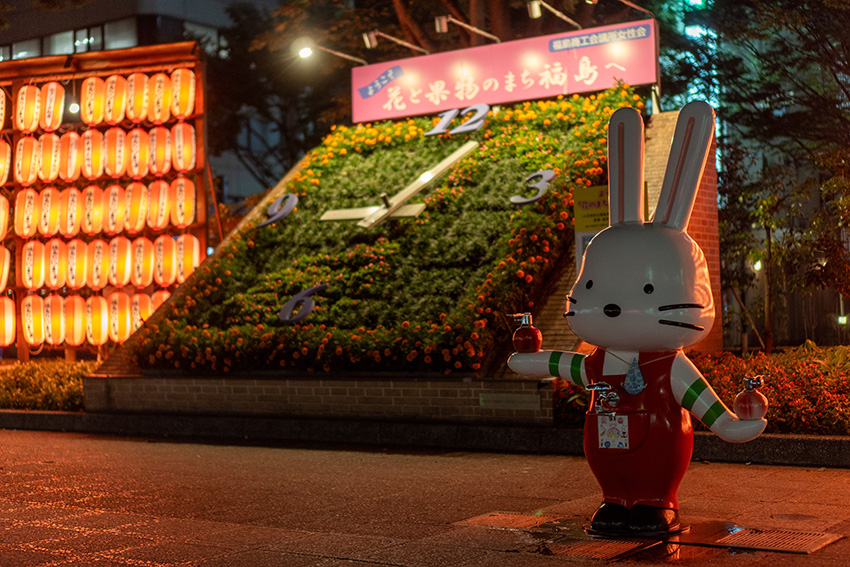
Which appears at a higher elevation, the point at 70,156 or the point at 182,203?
the point at 70,156

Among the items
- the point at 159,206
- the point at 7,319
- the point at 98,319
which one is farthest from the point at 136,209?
the point at 7,319

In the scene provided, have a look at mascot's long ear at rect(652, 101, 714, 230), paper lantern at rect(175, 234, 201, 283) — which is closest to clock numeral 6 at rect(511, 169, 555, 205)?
paper lantern at rect(175, 234, 201, 283)

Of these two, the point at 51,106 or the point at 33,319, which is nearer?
the point at 33,319

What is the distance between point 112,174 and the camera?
A: 54.3 feet

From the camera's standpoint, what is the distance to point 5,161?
58.6ft

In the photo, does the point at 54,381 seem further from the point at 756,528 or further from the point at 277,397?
the point at 756,528

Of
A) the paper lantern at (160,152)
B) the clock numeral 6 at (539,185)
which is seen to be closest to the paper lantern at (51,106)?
the paper lantern at (160,152)

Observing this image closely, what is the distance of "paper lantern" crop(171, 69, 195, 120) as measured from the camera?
16.1 meters

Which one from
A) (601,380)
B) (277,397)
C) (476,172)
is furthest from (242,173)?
(601,380)

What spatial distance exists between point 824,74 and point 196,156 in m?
14.4

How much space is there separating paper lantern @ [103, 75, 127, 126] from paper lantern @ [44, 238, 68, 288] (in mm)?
2281

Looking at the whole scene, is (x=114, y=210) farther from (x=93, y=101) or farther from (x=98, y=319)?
(x=93, y=101)

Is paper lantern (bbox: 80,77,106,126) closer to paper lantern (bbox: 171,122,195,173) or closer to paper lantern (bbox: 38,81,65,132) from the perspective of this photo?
paper lantern (bbox: 38,81,65,132)

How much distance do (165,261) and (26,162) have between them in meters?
3.73
